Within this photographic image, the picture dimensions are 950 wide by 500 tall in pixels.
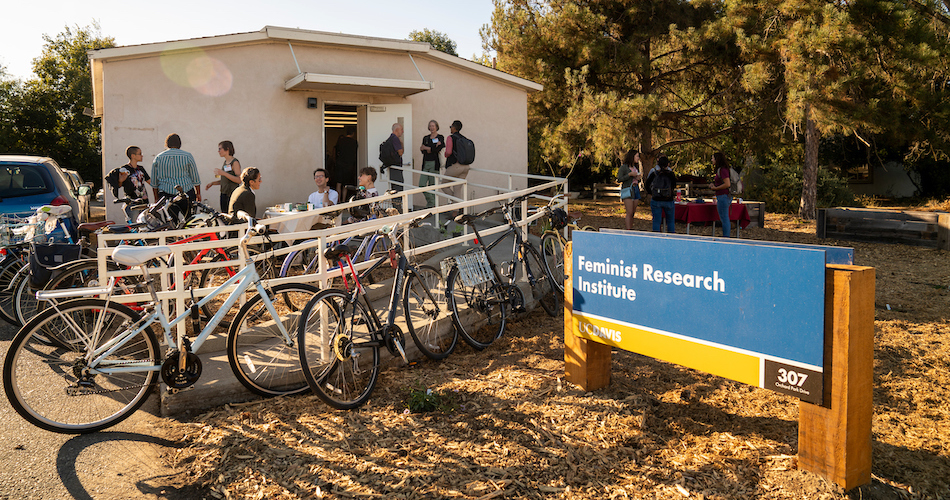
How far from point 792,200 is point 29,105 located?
1316 inches

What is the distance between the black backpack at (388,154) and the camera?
442 inches

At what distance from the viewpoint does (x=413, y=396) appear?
13.2ft

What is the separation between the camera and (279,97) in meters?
11.1

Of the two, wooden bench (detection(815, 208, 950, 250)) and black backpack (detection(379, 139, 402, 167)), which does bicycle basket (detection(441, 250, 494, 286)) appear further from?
wooden bench (detection(815, 208, 950, 250))

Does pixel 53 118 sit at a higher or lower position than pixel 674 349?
higher

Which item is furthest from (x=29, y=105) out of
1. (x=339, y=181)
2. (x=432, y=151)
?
Answer: (x=432, y=151)

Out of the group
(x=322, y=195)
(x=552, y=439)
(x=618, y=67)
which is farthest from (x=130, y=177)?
(x=618, y=67)

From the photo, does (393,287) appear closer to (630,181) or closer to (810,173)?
(630,181)

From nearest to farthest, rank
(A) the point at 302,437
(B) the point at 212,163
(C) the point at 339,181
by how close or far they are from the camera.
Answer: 1. (A) the point at 302,437
2. (B) the point at 212,163
3. (C) the point at 339,181

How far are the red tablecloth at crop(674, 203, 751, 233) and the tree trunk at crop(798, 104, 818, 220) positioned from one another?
578cm

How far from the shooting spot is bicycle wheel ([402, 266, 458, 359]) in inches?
195

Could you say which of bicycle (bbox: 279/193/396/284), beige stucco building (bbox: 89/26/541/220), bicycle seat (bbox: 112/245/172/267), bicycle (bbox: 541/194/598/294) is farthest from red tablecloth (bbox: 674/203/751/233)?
bicycle seat (bbox: 112/245/172/267)

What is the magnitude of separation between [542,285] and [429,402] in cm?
279

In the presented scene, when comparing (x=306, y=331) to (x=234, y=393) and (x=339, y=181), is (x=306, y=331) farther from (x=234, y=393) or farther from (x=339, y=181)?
(x=339, y=181)
